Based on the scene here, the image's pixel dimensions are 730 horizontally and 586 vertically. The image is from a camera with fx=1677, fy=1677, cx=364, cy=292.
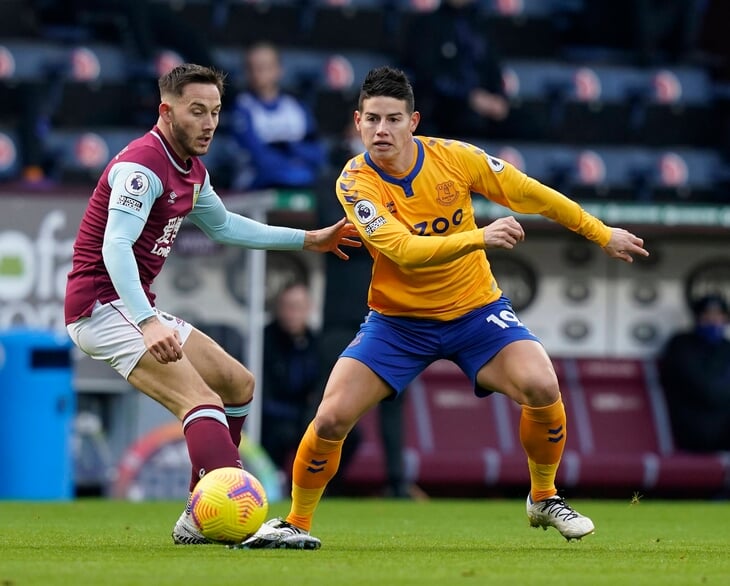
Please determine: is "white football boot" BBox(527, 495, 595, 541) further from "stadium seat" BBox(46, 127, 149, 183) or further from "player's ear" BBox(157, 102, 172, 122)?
"stadium seat" BBox(46, 127, 149, 183)

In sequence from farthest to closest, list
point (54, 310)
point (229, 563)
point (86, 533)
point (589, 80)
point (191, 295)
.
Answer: point (589, 80)
point (191, 295)
point (54, 310)
point (86, 533)
point (229, 563)

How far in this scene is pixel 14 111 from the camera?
14.0 meters

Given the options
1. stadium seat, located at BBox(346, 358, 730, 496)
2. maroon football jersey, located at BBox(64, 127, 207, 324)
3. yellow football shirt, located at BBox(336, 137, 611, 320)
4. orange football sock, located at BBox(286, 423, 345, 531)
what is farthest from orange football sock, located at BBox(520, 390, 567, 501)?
stadium seat, located at BBox(346, 358, 730, 496)

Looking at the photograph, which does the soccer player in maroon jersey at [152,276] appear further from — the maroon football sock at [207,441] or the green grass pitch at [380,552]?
the green grass pitch at [380,552]

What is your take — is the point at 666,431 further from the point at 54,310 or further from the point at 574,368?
the point at 54,310

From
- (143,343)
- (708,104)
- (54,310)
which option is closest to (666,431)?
(708,104)

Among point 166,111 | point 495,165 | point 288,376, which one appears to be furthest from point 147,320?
point 288,376

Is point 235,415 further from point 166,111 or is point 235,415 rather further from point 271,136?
point 271,136

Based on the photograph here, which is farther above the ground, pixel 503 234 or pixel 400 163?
pixel 400 163

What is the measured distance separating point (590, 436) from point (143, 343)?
8252 mm

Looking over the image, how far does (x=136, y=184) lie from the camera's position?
6707mm

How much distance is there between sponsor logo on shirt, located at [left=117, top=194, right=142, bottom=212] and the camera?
6.66 meters

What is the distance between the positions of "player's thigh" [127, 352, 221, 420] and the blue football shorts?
0.77 meters

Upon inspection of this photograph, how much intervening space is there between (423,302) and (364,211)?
0.55m
